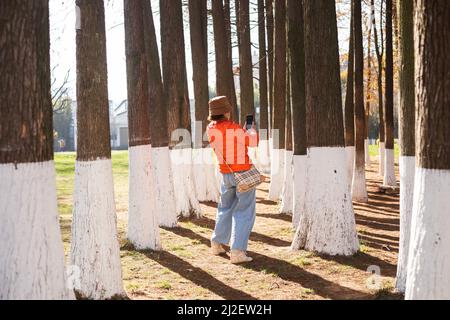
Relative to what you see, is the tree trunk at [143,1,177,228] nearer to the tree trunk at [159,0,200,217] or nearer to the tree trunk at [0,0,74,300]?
the tree trunk at [159,0,200,217]

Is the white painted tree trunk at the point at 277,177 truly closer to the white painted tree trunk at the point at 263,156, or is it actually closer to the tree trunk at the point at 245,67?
the tree trunk at the point at 245,67

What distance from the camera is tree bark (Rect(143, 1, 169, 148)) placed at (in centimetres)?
1009

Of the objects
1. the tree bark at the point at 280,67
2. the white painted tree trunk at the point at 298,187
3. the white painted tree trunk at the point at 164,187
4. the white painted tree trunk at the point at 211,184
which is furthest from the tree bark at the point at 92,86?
the white painted tree trunk at the point at 211,184

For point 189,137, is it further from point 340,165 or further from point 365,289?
point 365,289

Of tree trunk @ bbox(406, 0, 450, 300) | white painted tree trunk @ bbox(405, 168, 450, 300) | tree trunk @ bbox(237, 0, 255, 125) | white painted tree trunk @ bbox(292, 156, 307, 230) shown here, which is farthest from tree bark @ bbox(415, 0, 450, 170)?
tree trunk @ bbox(237, 0, 255, 125)

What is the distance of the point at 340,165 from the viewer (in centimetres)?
752

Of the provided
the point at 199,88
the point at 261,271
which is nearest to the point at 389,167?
the point at 199,88

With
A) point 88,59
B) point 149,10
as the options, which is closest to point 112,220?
point 88,59

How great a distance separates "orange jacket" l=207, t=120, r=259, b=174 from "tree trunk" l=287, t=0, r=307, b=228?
2076mm

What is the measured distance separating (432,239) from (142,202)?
4.85 meters

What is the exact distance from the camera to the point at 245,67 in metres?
17.5

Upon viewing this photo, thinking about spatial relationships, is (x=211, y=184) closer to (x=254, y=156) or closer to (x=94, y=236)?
(x=254, y=156)

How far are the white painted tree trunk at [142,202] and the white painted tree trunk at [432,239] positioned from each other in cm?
465

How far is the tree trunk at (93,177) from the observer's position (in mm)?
5602
